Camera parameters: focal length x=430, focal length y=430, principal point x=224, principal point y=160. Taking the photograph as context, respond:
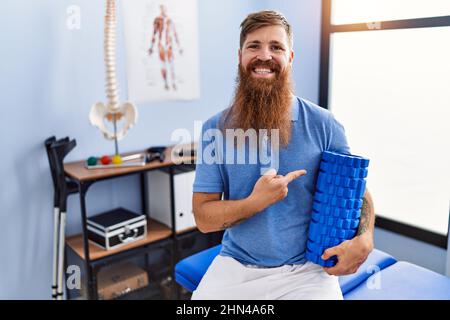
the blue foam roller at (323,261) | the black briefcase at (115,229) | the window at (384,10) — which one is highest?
the window at (384,10)

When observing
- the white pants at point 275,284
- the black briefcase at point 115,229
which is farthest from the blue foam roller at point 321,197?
the black briefcase at point 115,229

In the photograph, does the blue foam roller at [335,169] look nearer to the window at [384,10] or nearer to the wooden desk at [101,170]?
the wooden desk at [101,170]

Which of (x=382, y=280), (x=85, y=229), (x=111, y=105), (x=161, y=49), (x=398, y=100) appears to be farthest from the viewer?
(x=398, y=100)

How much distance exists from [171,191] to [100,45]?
0.88 meters

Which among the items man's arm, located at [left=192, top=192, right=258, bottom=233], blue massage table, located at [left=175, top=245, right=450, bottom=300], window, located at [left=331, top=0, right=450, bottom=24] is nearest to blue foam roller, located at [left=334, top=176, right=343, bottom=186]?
man's arm, located at [left=192, top=192, right=258, bottom=233]

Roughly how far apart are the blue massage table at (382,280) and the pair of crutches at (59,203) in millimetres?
669

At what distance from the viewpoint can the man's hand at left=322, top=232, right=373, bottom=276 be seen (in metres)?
1.34

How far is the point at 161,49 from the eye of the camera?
99.9 inches

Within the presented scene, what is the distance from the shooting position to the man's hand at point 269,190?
1276mm

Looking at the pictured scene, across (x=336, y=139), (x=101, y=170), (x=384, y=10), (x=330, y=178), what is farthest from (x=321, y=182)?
(x=384, y=10)

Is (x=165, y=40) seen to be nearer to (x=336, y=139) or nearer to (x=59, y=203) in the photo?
(x=59, y=203)

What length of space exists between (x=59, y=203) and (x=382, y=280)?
155 centimetres
